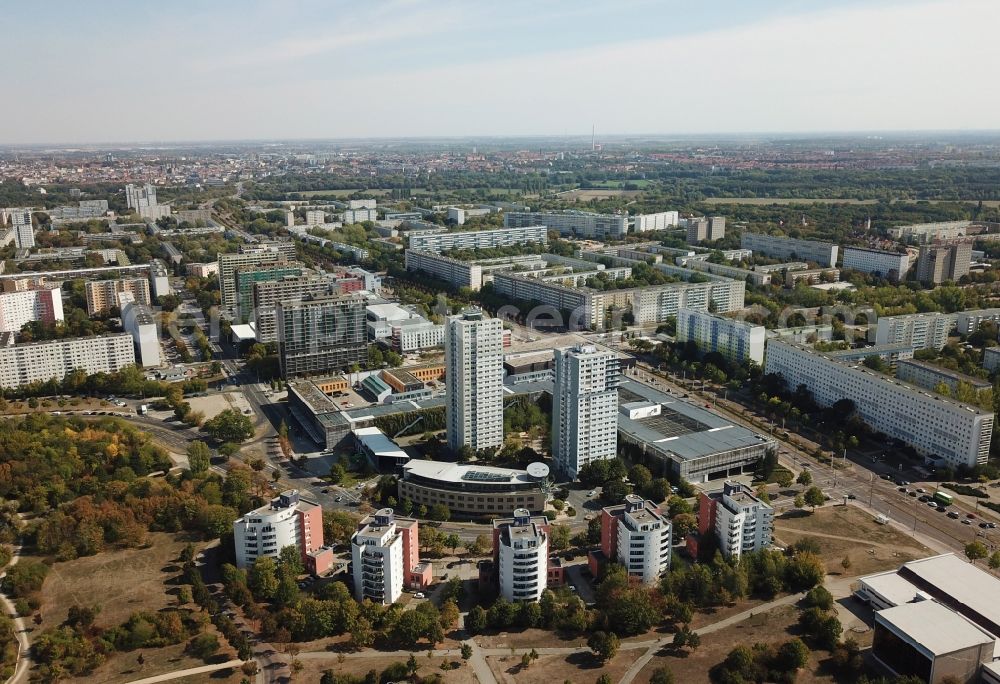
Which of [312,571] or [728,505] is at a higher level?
[728,505]

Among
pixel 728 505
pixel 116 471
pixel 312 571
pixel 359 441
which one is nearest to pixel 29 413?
pixel 116 471

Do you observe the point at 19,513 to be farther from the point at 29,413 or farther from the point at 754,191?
the point at 754,191

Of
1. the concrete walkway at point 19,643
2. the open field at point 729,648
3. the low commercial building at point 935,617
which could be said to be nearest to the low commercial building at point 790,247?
the low commercial building at point 935,617

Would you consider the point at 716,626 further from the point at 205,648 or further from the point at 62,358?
the point at 62,358

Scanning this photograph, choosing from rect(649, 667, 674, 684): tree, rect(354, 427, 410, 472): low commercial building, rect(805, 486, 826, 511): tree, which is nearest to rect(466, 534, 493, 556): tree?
rect(354, 427, 410, 472): low commercial building

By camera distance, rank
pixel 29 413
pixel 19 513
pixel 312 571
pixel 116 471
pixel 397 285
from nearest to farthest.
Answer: pixel 312 571
pixel 19 513
pixel 116 471
pixel 29 413
pixel 397 285

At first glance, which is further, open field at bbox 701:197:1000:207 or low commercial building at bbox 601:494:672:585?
open field at bbox 701:197:1000:207

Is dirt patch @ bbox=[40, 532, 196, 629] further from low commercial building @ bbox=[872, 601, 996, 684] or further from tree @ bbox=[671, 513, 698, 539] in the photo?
low commercial building @ bbox=[872, 601, 996, 684]
